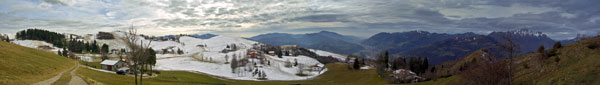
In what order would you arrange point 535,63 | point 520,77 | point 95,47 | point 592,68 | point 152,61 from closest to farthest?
point 592,68
point 520,77
point 535,63
point 152,61
point 95,47

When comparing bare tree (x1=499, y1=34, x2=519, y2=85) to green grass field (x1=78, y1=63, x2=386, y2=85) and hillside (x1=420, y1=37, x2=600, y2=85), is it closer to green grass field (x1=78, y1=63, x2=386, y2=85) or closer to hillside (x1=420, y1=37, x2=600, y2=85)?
hillside (x1=420, y1=37, x2=600, y2=85)

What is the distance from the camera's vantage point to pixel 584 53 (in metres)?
35.0

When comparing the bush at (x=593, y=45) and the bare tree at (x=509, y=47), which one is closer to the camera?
the bare tree at (x=509, y=47)

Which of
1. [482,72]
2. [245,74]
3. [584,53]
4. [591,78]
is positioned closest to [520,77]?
[584,53]

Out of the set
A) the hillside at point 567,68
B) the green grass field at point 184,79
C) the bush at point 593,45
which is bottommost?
the green grass field at point 184,79

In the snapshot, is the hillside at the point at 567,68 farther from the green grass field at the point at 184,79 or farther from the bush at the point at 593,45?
the green grass field at the point at 184,79

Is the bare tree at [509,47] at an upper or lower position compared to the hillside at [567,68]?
upper

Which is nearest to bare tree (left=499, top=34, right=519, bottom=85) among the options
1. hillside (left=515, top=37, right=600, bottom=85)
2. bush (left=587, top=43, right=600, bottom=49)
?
hillside (left=515, top=37, right=600, bottom=85)

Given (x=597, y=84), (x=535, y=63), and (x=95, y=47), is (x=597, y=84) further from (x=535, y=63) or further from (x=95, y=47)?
(x=95, y=47)

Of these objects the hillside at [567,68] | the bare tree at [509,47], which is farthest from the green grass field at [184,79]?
the bare tree at [509,47]

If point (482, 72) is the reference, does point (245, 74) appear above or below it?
below

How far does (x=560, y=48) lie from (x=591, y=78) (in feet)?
69.5

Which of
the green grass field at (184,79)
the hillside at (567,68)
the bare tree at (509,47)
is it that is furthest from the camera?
the green grass field at (184,79)

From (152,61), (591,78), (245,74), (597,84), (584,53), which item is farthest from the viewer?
(245,74)
